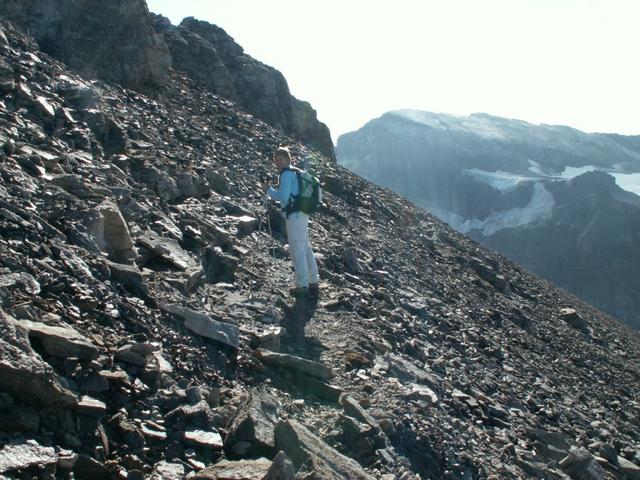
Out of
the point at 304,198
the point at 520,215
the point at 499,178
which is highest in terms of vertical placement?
the point at 499,178

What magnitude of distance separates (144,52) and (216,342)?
45.2 ft

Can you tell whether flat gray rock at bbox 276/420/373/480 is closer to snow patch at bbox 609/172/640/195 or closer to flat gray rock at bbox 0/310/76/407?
flat gray rock at bbox 0/310/76/407

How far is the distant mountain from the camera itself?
79.6 metres

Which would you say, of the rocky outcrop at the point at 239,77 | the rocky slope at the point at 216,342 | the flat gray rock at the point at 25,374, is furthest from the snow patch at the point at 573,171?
the flat gray rock at the point at 25,374

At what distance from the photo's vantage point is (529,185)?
93125 millimetres

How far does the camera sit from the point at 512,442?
763 cm

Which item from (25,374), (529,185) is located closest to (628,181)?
(529,185)

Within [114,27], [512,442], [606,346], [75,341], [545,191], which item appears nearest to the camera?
[75,341]

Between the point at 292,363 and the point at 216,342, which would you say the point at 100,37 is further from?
the point at 292,363

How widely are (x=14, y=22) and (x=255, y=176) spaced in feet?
22.7

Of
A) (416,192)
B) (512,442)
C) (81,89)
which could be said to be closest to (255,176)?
(81,89)

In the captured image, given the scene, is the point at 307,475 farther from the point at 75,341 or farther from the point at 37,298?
the point at 37,298

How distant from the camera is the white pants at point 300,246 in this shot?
8.86 m

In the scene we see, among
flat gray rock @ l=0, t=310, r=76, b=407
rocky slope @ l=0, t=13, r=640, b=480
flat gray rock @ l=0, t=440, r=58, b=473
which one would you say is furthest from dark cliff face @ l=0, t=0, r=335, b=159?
flat gray rock @ l=0, t=440, r=58, b=473
